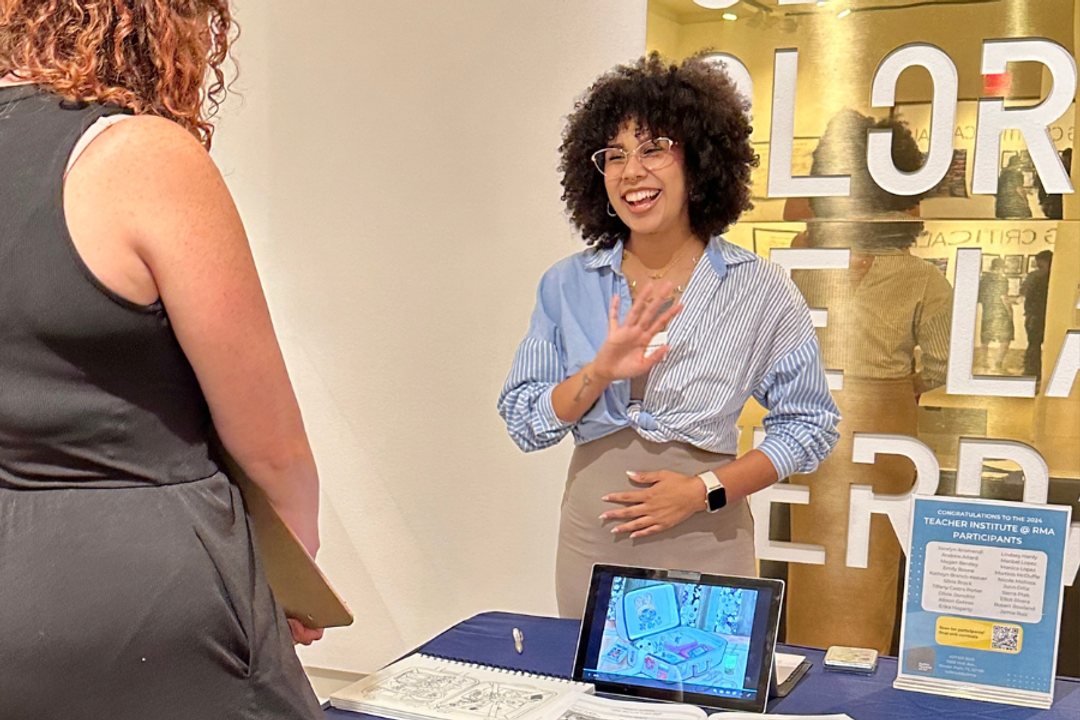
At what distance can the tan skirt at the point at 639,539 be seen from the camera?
7.22 feet

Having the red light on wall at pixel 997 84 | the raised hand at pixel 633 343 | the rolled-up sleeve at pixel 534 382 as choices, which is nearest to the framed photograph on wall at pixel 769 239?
the red light on wall at pixel 997 84

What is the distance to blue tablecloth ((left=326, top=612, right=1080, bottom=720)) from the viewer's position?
59.1 inches

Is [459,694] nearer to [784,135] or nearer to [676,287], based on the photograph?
[676,287]

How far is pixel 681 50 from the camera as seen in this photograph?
330 cm

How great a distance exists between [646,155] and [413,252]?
153 cm

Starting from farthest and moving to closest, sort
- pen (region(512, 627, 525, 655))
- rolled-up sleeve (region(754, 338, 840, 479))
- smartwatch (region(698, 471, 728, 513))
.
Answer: rolled-up sleeve (region(754, 338, 840, 479)), smartwatch (region(698, 471, 728, 513)), pen (region(512, 627, 525, 655))

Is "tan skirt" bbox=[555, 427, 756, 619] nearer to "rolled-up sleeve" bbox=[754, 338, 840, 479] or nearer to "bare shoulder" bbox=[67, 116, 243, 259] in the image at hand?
"rolled-up sleeve" bbox=[754, 338, 840, 479]

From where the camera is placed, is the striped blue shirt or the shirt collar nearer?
the striped blue shirt

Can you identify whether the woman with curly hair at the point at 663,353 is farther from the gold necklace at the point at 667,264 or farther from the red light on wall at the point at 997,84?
the red light on wall at the point at 997,84

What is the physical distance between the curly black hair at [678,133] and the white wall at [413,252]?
1.00m

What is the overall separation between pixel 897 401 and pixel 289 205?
220 centimetres

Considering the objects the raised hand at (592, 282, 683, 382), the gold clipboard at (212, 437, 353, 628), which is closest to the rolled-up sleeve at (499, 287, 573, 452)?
the raised hand at (592, 282, 683, 382)

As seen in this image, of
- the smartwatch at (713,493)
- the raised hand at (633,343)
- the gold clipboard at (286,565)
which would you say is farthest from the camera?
the smartwatch at (713,493)

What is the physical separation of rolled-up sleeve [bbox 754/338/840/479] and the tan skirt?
0.12 metres
